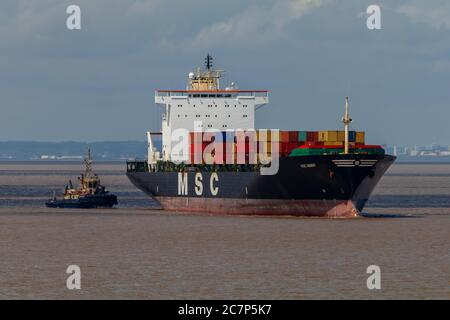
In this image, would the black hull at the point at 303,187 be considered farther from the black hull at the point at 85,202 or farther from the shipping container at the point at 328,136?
the black hull at the point at 85,202

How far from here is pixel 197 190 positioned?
70.8 m

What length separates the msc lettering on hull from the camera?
6838 centimetres

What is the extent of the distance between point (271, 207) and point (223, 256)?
20147 millimetres

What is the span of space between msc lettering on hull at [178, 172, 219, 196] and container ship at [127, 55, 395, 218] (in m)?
0.06

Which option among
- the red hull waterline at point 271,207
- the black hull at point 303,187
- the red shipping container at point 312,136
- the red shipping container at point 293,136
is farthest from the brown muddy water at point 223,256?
the red shipping container at point 312,136

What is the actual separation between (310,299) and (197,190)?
3710cm

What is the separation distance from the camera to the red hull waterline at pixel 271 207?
200 feet

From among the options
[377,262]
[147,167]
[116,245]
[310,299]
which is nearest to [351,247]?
[377,262]

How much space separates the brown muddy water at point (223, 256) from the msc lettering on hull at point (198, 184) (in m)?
2.06

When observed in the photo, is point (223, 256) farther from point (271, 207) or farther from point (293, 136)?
point (293, 136)

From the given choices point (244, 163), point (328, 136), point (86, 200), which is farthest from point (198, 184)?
point (86, 200)

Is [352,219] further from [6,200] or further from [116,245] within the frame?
[6,200]

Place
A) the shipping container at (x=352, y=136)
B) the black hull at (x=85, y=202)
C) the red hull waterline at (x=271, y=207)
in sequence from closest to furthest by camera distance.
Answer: the red hull waterline at (x=271, y=207)
the shipping container at (x=352, y=136)
the black hull at (x=85, y=202)
